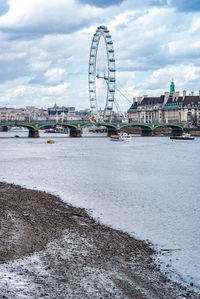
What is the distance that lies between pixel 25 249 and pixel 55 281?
2.18 metres

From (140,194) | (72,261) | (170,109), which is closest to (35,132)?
(170,109)

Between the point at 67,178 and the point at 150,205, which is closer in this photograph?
the point at 150,205

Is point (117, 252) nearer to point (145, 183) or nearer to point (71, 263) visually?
point (71, 263)

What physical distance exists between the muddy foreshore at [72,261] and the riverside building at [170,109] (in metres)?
125

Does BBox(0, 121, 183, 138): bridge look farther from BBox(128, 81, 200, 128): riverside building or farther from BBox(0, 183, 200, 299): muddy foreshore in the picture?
BBox(0, 183, 200, 299): muddy foreshore

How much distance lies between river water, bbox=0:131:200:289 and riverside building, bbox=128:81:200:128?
332ft

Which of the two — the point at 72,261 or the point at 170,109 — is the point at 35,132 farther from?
the point at 72,261

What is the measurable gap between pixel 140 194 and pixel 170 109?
430 feet

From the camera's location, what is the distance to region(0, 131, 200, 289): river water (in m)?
13.9

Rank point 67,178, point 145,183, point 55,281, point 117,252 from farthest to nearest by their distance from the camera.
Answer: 1. point 67,178
2. point 145,183
3. point 117,252
4. point 55,281

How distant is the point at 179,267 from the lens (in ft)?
38.8

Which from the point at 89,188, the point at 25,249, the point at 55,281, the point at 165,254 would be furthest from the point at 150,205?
the point at 55,281

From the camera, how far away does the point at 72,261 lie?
37.7 ft

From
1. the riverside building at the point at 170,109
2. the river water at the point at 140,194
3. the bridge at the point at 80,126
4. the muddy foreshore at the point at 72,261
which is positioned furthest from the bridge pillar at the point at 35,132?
the muddy foreshore at the point at 72,261
